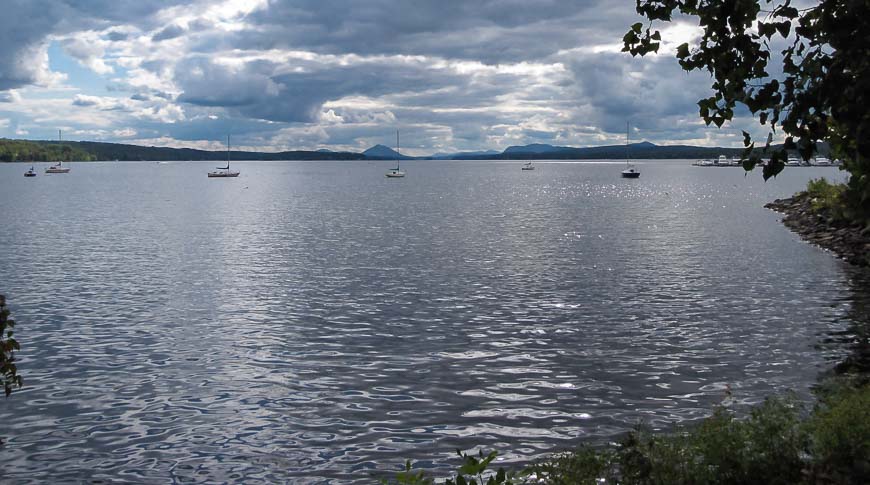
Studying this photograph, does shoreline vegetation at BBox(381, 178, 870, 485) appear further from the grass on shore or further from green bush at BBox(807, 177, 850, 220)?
green bush at BBox(807, 177, 850, 220)

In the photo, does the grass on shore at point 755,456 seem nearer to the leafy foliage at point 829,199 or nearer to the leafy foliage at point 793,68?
the leafy foliage at point 793,68

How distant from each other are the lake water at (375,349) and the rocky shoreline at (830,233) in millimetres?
1335

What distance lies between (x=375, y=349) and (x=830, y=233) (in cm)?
3641

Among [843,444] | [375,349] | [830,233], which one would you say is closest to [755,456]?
[843,444]

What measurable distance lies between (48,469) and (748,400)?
13421 mm

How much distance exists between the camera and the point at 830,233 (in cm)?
4609

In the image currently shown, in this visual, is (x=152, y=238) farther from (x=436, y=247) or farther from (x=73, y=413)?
(x=73, y=413)

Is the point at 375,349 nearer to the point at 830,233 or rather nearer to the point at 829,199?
the point at 830,233

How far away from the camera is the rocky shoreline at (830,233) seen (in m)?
37.9

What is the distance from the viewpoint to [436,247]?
45156mm

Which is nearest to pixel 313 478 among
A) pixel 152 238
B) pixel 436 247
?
pixel 436 247

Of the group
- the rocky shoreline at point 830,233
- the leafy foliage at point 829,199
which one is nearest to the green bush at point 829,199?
the leafy foliage at point 829,199

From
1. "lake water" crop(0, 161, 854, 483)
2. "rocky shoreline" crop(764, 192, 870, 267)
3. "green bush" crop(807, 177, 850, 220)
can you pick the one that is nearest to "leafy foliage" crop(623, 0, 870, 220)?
"lake water" crop(0, 161, 854, 483)

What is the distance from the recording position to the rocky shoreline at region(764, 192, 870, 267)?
1494 inches
